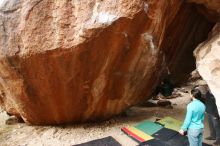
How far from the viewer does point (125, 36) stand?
5621 mm

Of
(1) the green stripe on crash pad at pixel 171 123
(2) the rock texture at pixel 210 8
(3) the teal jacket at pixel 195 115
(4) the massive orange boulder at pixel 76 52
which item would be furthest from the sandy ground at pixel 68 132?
(2) the rock texture at pixel 210 8

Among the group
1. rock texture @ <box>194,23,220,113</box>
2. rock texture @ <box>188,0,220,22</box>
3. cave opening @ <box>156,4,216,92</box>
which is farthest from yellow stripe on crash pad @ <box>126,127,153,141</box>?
rock texture @ <box>188,0,220,22</box>

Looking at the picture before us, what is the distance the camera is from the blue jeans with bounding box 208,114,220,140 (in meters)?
5.68

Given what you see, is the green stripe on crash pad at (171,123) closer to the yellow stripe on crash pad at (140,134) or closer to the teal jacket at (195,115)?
the yellow stripe on crash pad at (140,134)

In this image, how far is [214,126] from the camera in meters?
5.83

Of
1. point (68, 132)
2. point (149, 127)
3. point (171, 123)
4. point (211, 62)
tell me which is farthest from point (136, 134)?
point (211, 62)

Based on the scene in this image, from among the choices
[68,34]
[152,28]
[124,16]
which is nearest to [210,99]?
[152,28]

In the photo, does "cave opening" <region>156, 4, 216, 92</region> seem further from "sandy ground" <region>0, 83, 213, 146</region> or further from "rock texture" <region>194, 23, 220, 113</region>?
"sandy ground" <region>0, 83, 213, 146</region>

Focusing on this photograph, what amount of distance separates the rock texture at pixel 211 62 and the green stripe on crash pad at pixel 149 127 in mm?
1381

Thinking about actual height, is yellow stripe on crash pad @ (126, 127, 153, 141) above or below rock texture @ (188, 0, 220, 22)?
below

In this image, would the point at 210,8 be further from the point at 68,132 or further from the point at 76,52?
the point at 68,132

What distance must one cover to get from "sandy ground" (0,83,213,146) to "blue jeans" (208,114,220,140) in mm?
118

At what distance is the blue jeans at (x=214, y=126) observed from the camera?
18.6 feet

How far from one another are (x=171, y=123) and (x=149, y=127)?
1.65ft
